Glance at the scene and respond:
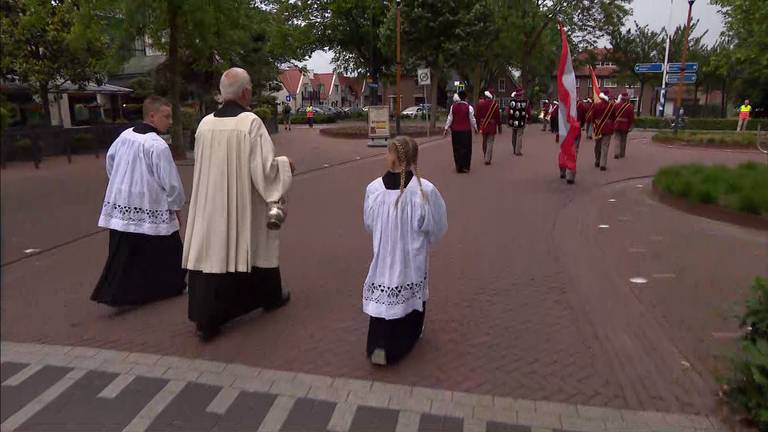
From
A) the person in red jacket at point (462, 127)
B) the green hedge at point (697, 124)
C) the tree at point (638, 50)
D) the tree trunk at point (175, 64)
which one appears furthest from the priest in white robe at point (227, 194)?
the tree at point (638, 50)

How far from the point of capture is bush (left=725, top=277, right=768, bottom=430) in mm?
3160

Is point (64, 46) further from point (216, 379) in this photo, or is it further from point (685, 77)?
point (685, 77)

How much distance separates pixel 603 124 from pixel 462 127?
10.9 ft

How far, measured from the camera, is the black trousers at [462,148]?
13.3 m

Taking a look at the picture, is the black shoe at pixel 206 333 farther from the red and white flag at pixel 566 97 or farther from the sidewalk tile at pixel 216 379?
the red and white flag at pixel 566 97

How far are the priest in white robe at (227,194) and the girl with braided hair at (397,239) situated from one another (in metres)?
0.77

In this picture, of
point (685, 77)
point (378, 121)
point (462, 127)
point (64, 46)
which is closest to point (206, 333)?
point (462, 127)

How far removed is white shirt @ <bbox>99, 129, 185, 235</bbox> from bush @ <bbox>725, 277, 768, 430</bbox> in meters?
4.25

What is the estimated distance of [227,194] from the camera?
13.8 feet

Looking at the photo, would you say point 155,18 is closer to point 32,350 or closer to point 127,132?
point 127,132

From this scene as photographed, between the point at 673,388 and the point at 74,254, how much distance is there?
653 centimetres

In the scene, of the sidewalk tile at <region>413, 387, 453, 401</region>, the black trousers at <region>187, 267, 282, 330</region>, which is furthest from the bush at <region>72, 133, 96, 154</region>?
the sidewalk tile at <region>413, 387, 453, 401</region>

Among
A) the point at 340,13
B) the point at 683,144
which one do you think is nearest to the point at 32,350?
the point at 683,144

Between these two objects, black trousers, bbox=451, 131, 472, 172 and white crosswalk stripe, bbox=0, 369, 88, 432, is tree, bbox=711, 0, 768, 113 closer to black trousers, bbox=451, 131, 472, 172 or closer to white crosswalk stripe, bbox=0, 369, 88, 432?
black trousers, bbox=451, 131, 472, 172
